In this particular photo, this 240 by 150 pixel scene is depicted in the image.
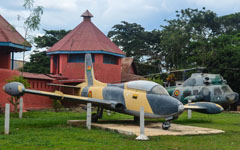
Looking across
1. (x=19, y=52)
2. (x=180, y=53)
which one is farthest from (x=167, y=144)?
(x=180, y=53)

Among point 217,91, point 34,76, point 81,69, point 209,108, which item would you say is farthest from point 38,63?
point 209,108

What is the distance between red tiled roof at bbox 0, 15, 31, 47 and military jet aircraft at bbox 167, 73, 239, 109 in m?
11.6

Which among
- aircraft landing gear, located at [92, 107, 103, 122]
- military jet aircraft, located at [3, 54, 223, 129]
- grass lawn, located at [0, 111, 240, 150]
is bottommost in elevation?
grass lawn, located at [0, 111, 240, 150]

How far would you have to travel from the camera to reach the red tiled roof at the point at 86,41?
106 feet

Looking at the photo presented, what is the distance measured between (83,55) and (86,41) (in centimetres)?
157

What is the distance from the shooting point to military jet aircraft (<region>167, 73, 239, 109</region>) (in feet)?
80.1

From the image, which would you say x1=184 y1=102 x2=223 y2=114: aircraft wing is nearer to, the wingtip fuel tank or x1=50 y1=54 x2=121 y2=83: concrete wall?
the wingtip fuel tank

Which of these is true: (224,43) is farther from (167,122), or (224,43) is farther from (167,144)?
(167,144)

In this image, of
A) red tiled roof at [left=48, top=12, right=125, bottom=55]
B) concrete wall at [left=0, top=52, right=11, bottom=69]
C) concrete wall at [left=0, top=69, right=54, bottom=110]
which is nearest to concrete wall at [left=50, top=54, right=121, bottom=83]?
red tiled roof at [left=48, top=12, right=125, bottom=55]

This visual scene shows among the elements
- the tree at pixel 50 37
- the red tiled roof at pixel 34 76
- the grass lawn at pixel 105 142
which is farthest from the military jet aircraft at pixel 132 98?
the tree at pixel 50 37

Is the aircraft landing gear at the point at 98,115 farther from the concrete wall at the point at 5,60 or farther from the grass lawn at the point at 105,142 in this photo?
the concrete wall at the point at 5,60

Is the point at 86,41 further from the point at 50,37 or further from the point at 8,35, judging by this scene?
the point at 50,37

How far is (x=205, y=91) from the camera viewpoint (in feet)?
80.2

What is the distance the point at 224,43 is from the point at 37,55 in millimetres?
24951
